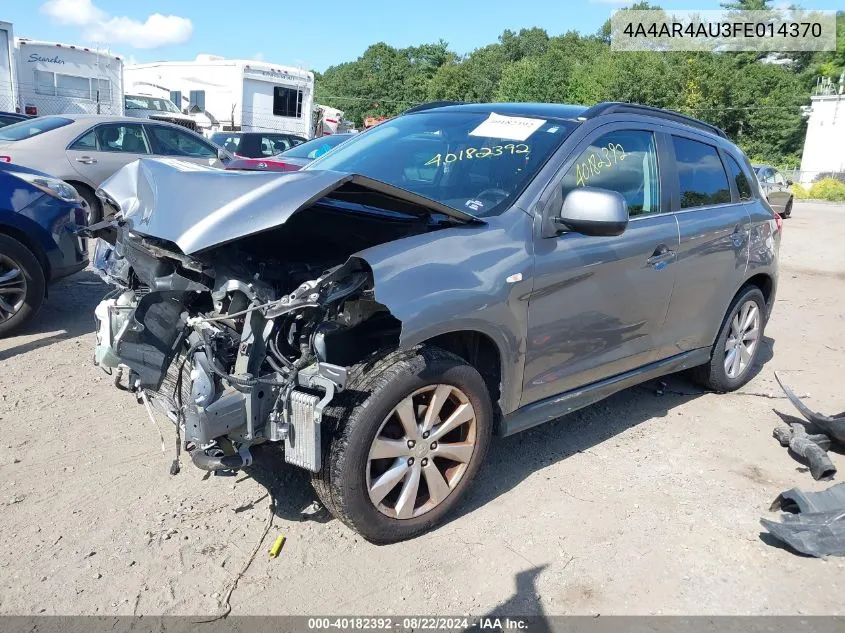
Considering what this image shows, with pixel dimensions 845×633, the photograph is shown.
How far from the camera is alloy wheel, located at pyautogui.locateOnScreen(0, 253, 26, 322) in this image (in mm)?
5141

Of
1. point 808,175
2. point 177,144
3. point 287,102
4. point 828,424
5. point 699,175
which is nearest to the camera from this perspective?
point 828,424

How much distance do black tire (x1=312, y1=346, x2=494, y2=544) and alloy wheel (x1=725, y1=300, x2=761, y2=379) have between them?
288cm

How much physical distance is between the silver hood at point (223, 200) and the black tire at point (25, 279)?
2.57 m

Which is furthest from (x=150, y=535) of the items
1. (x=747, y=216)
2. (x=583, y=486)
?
(x=747, y=216)

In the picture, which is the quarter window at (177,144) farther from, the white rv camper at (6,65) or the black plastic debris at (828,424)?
the black plastic debris at (828,424)

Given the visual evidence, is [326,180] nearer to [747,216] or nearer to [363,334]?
[363,334]

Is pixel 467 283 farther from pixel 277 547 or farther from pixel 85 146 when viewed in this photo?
pixel 85 146

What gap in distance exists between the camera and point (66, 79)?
1881 centimetres

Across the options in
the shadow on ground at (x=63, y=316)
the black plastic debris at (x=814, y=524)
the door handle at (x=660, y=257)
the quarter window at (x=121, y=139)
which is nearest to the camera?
the black plastic debris at (x=814, y=524)

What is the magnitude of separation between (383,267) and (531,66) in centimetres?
5568

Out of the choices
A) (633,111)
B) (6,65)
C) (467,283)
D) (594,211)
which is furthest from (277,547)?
(6,65)

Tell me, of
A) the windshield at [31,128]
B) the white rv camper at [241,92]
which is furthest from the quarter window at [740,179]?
the white rv camper at [241,92]

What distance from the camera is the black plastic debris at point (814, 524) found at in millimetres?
3166

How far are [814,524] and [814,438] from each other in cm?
122
